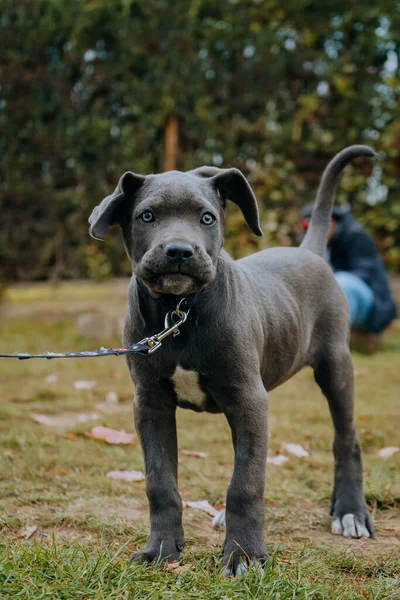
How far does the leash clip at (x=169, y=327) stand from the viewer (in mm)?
2531

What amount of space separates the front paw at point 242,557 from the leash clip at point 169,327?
2.44 ft

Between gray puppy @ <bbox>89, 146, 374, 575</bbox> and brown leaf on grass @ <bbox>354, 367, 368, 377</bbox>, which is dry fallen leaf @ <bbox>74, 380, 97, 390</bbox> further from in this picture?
gray puppy @ <bbox>89, 146, 374, 575</bbox>

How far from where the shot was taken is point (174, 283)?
7.77 feet

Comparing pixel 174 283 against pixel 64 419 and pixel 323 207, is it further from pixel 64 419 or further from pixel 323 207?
pixel 64 419

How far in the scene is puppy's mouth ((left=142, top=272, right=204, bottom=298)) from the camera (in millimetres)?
2361

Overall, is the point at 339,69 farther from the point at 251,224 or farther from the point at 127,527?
the point at 127,527

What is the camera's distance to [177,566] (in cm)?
249

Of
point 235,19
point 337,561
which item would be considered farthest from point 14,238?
point 337,561

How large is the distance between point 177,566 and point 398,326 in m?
6.15

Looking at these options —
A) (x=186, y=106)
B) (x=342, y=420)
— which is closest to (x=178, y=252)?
(x=342, y=420)

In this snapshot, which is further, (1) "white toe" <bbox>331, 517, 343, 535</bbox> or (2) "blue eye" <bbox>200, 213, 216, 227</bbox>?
(1) "white toe" <bbox>331, 517, 343, 535</bbox>

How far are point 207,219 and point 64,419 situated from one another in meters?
2.89

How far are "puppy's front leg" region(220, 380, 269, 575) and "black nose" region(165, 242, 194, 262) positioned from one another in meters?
0.58

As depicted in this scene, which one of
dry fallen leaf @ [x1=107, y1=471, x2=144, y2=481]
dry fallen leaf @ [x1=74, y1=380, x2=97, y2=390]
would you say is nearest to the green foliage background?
dry fallen leaf @ [x1=74, y1=380, x2=97, y2=390]
